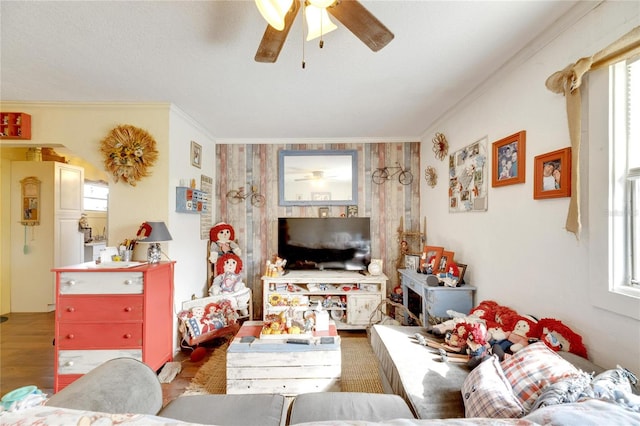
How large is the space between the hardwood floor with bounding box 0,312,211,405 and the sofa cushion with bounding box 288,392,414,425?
4.45 feet

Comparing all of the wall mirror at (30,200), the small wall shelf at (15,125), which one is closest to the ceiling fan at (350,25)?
the small wall shelf at (15,125)

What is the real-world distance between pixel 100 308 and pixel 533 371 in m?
2.80

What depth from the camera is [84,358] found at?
2047 mm

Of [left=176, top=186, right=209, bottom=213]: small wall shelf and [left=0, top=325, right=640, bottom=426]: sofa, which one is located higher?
[left=176, top=186, right=209, bottom=213]: small wall shelf

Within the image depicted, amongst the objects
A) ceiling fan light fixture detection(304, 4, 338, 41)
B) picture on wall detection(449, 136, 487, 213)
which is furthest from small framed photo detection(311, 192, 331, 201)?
ceiling fan light fixture detection(304, 4, 338, 41)

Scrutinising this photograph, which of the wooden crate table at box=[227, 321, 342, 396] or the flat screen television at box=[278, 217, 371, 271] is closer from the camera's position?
the wooden crate table at box=[227, 321, 342, 396]

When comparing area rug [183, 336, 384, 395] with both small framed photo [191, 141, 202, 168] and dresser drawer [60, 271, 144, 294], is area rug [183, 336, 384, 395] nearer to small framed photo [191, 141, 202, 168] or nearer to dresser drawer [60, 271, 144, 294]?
dresser drawer [60, 271, 144, 294]

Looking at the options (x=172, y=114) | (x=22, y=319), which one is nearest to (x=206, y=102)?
(x=172, y=114)

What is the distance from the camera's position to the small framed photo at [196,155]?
9.87 feet

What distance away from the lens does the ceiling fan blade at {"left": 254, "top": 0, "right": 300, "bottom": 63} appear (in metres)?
1.21

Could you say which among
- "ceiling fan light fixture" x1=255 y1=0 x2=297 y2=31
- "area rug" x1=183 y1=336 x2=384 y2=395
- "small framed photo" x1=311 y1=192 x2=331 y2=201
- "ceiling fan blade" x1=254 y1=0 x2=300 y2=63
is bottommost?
"area rug" x1=183 y1=336 x2=384 y2=395

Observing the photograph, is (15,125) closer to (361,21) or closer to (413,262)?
(361,21)

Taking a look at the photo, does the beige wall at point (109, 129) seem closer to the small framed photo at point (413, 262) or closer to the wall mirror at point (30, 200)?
the wall mirror at point (30, 200)

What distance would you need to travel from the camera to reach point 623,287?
3.96 feet
